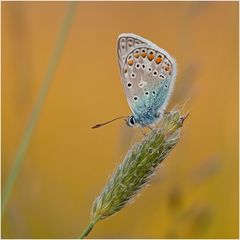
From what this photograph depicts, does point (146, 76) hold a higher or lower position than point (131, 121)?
higher

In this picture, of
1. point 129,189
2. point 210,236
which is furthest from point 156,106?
point 210,236

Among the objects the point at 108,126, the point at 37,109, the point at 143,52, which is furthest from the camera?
the point at 108,126

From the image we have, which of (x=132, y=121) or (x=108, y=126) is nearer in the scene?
(x=132, y=121)

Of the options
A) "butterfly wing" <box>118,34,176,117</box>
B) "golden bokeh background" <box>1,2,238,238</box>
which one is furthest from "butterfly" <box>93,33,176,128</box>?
"golden bokeh background" <box>1,2,238,238</box>

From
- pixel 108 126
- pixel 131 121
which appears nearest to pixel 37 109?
pixel 131 121

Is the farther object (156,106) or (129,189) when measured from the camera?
(156,106)

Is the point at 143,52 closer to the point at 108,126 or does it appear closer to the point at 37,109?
the point at 37,109

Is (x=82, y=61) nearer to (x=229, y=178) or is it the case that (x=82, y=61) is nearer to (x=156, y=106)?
(x=229, y=178)
